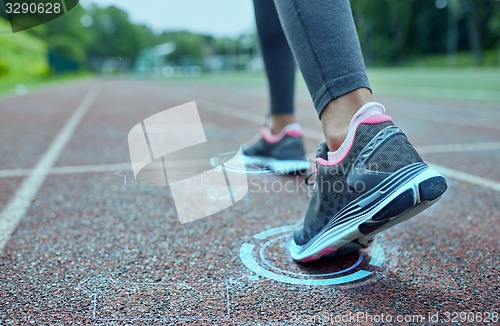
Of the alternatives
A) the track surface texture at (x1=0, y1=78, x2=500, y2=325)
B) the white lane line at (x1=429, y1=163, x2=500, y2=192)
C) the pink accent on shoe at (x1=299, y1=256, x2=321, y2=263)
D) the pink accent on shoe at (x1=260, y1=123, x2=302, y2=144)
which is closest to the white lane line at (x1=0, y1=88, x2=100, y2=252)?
the track surface texture at (x1=0, y1=78, x2=500, y2=325)

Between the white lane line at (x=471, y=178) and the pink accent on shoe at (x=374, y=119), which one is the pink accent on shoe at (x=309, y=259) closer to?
the pink accent on shoe at (x=374, y=119)

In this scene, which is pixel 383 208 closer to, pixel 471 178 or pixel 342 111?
pixel 342 111

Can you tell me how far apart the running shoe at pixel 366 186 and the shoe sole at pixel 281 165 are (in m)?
0.86

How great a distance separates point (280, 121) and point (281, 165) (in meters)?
0.22

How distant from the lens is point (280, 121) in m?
2.01

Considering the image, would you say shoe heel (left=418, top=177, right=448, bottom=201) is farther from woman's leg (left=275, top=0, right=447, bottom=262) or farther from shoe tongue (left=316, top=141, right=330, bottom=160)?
shoe tongue (left=316, top=141, right=330, bottom=160)

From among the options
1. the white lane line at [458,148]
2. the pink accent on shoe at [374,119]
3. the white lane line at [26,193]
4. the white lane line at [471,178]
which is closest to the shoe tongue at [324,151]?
the pink accent on shoe at [374,119]

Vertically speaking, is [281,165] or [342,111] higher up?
[342,111]

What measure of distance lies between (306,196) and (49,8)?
1.14 m

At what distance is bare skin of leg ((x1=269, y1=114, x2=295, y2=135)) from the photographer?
200 cm

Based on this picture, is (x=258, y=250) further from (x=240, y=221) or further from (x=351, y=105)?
(x=351, y=105)

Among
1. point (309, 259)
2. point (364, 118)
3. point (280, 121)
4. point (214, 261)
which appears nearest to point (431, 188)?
point (364, 118)

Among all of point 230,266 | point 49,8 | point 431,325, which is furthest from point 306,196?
point 49,8

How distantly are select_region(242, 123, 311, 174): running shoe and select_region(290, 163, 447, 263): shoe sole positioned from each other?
914 mm
